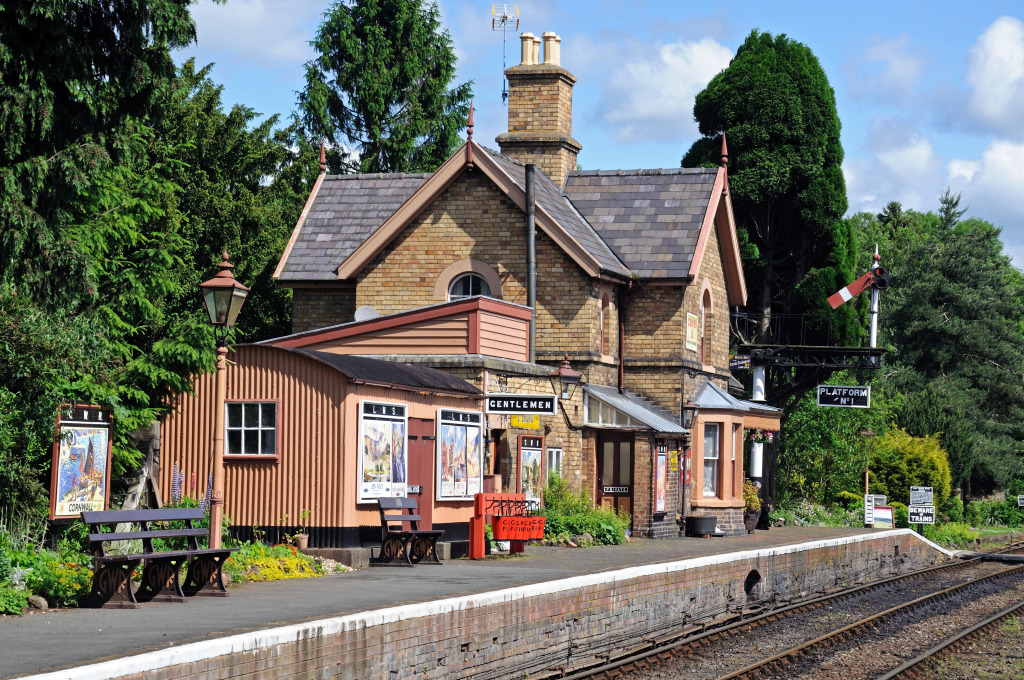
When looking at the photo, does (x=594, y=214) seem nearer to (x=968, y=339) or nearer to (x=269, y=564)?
(x=269, y=564)

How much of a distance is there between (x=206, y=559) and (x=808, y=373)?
32645 millimetres

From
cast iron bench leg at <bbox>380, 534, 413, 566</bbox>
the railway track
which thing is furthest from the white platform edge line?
cast iron bench leg at <bbox>380, 534, 413, 566</bbox>

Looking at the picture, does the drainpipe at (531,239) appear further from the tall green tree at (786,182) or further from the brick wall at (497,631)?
the tall green tree at (786,182)

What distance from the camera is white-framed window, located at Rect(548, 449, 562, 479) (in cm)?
2722

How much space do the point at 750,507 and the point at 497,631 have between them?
2072cm

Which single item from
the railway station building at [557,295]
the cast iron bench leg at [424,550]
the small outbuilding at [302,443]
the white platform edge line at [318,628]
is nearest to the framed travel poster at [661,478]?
the railway station building at [557,295]

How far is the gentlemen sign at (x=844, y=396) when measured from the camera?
36781mm

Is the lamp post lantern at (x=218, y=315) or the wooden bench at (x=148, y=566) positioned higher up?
the lamp post lantern at (x=218, y=315)

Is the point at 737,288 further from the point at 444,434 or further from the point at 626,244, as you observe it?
the point at 444,434

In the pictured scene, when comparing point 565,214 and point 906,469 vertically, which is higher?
point 565,214

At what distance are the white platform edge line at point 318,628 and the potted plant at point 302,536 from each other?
447 centimetres

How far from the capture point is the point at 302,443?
19.6m

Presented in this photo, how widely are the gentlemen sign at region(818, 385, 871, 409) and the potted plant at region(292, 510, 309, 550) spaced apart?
20178mm

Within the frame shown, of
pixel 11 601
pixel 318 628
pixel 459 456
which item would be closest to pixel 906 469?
pixel 459 456
